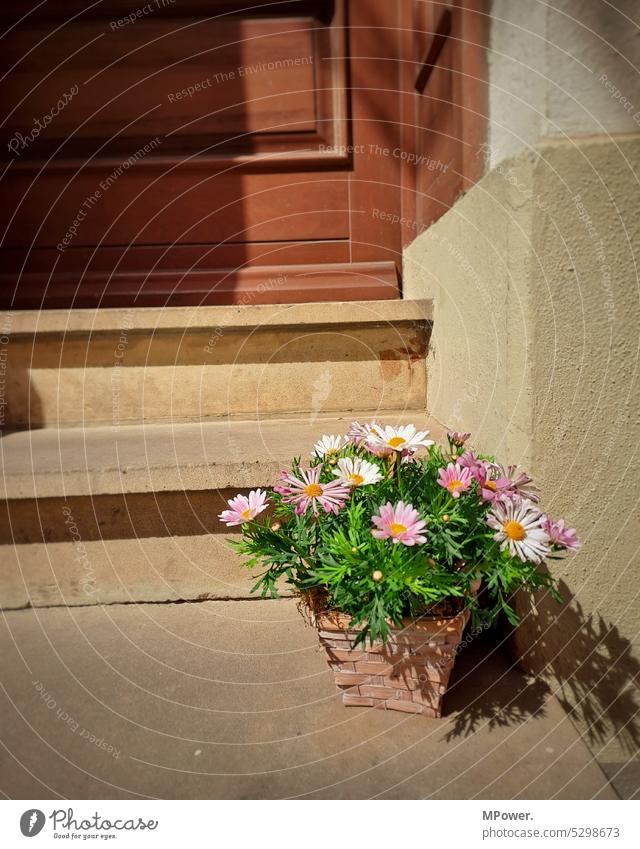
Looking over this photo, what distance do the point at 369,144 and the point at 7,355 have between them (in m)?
1.45

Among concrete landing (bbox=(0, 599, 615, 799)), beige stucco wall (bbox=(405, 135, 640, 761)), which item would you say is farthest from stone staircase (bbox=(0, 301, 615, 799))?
beige stucco wall (bbox=(405, 135, 640, 761))

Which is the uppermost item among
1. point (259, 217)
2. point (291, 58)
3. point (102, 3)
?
point (102, 3)

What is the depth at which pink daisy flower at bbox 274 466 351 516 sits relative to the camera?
829 millimetres

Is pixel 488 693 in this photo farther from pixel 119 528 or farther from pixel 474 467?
pixel 119 528

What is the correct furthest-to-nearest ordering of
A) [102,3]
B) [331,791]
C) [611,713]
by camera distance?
[102,3]
[611,713]
[331,791]

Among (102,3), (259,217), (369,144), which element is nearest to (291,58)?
(369,144)

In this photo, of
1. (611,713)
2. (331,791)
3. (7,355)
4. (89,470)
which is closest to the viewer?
(331,791)

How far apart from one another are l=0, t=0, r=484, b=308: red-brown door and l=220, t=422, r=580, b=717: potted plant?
1167 millimetres

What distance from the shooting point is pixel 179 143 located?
190 cm

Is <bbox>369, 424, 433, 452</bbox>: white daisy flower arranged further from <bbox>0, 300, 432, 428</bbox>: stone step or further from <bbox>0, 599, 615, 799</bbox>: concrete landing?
<bbox>0, 300, 432, 428</bbox>: stone step

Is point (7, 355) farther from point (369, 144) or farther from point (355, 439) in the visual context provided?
point (369, 144)

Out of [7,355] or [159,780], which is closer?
[159,780]
